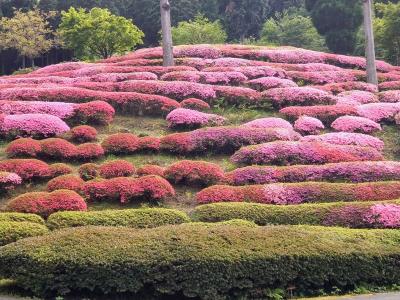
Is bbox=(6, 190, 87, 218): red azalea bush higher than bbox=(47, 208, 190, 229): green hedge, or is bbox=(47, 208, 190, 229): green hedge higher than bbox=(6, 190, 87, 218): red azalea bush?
bbox=(6, 190, 87, 218): red azalea bush

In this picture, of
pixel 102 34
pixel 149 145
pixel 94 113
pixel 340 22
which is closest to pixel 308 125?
pixel 149 145

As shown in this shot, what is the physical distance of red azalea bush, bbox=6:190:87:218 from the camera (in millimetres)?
11891

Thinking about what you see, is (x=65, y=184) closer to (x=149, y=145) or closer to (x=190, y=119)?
(x=149, y=145)

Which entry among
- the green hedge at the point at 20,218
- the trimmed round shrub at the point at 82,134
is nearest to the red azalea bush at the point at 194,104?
the trimmed round shrub at the point at 82,134

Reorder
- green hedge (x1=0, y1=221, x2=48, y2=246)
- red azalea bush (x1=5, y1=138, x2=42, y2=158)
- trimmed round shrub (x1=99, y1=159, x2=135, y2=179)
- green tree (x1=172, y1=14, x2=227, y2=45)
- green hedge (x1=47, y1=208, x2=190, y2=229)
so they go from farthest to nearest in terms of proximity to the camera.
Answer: green tree (x1=172, y1=14, x2=227, y2=45) → red azalea bush (x1=5, y1=138, x2=42, y2=158) → trimmed round shrub (x1=99, y1=159, x2=135, y2=179) → green hedge (x1=47, y1=208, x2=190, y2=229) → green hedge (x1=0, y1=221, x2=48, y2=246)

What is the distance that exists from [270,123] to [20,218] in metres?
9.56

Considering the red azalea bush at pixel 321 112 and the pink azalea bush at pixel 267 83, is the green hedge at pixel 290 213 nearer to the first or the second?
the red azalea bush at pixel 321 112

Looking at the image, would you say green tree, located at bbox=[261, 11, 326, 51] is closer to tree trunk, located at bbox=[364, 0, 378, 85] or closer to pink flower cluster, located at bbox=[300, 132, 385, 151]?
tree trunk, located at bbox=[364, 0, 378, 85]

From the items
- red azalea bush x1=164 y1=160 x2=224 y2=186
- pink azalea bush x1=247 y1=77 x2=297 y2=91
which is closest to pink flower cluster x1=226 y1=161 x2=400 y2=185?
red azalea bush x1=164 y1=160 x2=224 y2=186

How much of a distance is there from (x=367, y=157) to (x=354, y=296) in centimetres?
733

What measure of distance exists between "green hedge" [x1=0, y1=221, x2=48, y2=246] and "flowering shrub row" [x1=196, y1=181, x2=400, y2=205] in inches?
Answer: 154

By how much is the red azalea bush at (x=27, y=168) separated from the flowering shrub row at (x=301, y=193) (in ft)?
13.1

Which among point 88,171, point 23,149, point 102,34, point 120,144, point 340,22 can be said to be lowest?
point 88,171

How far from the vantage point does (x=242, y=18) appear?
55.0m
